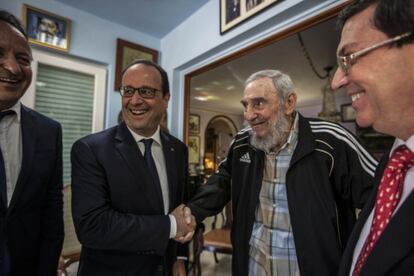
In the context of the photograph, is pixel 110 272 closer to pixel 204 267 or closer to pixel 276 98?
pixel 276 98

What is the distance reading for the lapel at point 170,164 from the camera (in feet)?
3.64

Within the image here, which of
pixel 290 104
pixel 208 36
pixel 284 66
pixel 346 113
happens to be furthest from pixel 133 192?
pixel 346 113

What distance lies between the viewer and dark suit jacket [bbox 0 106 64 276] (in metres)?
0.86

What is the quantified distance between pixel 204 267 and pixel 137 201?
247 centimetres

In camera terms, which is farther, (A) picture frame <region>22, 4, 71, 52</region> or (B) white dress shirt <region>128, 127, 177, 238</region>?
(A) picture frame <region>22, 4, 71, 52</region>

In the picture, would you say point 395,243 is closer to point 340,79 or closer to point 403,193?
point 403,193

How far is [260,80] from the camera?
1244 mm

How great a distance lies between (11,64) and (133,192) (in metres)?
0.62

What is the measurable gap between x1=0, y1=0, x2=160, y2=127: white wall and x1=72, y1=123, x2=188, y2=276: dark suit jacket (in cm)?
152

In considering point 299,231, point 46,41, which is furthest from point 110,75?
point 299,231

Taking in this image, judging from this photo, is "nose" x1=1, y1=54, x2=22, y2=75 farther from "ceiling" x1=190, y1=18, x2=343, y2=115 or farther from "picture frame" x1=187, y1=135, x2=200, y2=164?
"picture frame" x1=187, y1=135, x2=200, y2=164

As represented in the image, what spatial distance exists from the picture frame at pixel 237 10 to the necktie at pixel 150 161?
1147 millimetres

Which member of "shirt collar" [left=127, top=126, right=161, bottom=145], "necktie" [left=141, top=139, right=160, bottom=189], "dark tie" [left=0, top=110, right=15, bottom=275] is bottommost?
"dark tie" [left=0, top=110, right=15, bottom=275]

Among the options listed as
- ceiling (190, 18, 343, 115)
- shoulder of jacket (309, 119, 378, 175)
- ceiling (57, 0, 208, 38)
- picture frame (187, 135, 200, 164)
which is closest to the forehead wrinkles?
shoulder of jacket (309, 119, 378, 175)
